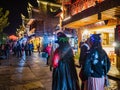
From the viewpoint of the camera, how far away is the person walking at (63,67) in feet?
17.8

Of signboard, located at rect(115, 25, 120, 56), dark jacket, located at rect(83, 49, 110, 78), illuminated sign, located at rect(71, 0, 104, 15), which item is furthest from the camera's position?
illuminated sign, located at rect(71, 0, 104, 15)

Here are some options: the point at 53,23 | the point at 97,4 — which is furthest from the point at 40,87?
the point at 53,23

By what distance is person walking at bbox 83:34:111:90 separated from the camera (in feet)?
15.9

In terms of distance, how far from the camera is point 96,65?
4859 mm

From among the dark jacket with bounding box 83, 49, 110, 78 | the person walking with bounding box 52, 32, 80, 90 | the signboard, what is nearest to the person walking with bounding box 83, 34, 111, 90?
the dark jacket with bounding box 83, 49, 110, 78

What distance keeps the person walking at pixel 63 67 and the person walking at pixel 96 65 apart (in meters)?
0.69

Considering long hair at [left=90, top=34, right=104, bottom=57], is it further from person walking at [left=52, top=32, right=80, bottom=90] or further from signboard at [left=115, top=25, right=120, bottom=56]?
signboard at [left=115, top=25, right=120, bottom=56]

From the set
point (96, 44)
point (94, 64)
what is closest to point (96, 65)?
point (94, 64)

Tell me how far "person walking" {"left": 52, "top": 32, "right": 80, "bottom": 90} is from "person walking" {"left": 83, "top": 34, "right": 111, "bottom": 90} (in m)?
0.69

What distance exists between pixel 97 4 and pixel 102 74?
870 centimetres

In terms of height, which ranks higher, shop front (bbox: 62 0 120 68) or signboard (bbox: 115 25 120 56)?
shop front (bbox: 62 0 120 68)

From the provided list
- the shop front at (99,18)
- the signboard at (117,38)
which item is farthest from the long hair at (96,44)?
the signboard at (117,38)

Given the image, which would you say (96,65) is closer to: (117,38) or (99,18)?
(99,18)

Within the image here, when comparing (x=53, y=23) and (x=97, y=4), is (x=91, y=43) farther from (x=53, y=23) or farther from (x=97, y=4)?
(x=53, y=23)
